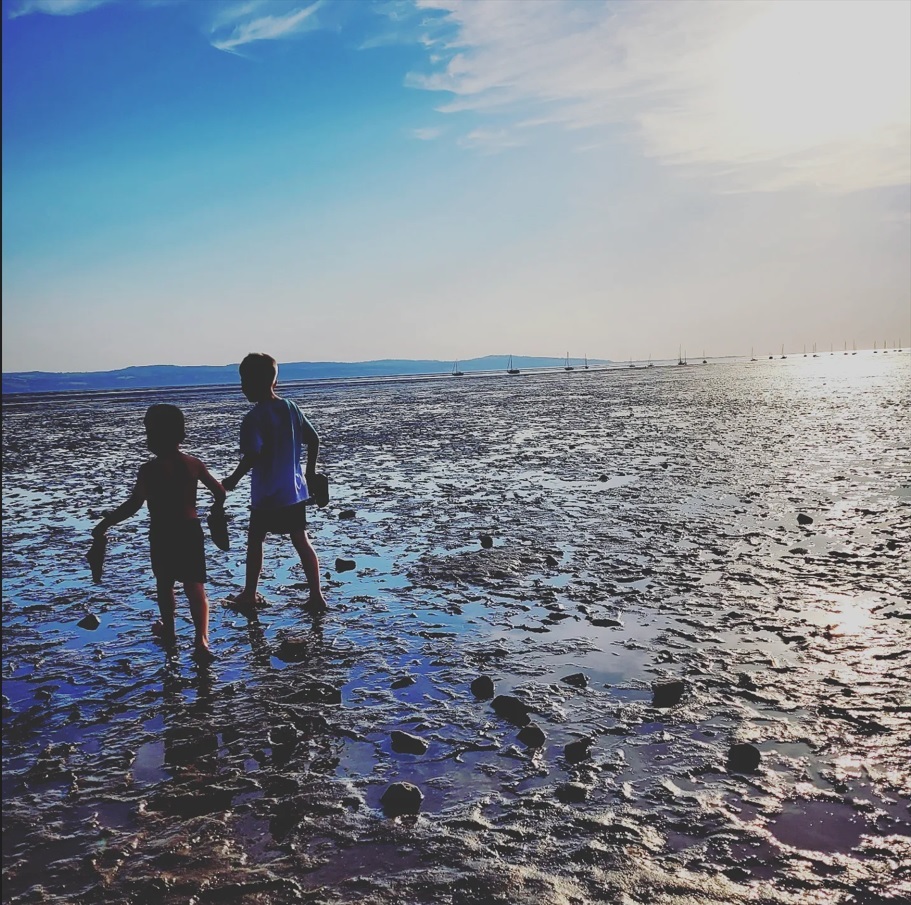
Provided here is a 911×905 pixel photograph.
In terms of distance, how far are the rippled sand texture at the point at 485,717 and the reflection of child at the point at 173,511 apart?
645mm

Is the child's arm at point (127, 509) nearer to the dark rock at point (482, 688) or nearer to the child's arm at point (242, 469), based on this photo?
the child's arm at point (242, 469)

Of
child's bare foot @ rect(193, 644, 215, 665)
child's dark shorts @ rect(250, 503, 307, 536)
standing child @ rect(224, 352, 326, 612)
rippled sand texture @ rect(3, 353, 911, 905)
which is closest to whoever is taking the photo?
rippled sand texture @ rect(3, 353, 911, 905)

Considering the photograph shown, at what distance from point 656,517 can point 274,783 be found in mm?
9025

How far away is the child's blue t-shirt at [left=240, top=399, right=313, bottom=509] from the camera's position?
759cm

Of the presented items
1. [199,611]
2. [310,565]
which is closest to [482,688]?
[199,611]

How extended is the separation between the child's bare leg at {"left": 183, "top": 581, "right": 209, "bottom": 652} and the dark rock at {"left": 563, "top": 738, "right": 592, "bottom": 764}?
3.44 metres

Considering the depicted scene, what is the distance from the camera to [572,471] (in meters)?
18.1

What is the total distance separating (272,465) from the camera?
305 inches

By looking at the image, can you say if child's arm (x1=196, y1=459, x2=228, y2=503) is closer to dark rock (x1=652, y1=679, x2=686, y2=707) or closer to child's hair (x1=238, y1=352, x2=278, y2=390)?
child's hair (x1=238, y1=352, x2=278, y2=390)

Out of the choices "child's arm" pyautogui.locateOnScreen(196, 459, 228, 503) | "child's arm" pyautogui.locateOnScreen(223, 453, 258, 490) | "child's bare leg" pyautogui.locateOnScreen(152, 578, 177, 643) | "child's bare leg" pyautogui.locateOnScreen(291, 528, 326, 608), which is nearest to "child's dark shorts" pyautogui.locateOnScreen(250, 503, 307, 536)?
"child's bare leg" pyautogui.locateOnScreen(291, 528, 326, 608)

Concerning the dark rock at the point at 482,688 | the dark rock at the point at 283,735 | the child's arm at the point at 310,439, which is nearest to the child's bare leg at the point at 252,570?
the child's arm at the point at 310,439

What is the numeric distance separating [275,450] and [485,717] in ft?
12.3

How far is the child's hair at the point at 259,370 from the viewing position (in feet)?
24.5

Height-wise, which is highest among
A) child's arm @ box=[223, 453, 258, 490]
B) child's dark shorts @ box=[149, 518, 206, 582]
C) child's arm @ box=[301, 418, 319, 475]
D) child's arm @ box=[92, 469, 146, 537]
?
child's arm @ box=[301, 418, 319, 475]
